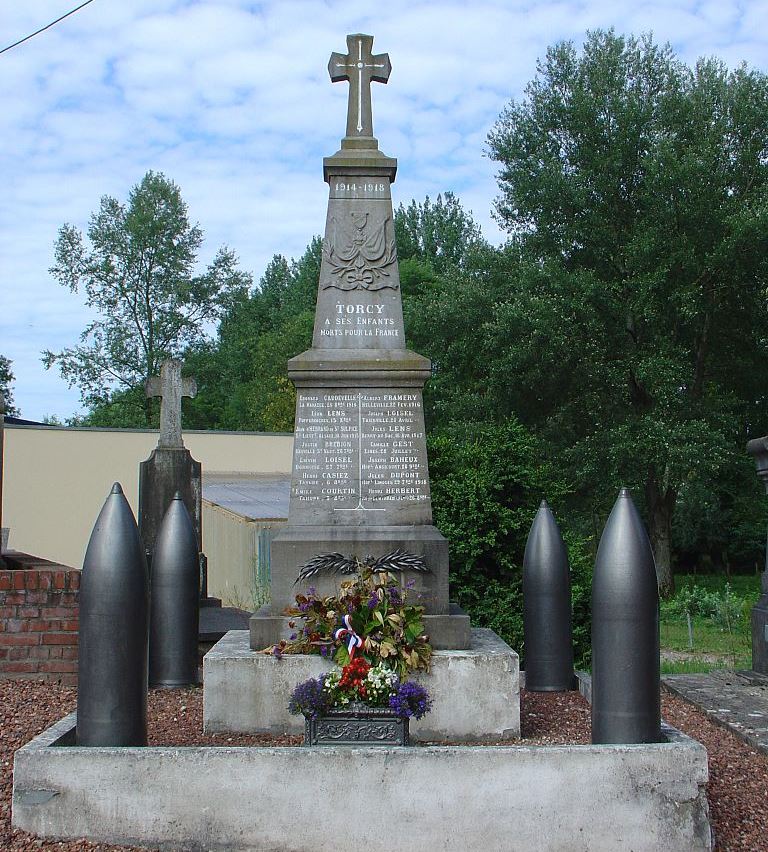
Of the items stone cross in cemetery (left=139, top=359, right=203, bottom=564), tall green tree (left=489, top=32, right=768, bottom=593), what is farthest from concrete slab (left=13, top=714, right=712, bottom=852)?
tall green tree (left=489, top=32, right=768, bottom=593)

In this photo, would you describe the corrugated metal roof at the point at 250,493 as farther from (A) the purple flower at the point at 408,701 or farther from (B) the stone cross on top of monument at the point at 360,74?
(A) the purple flower at the point at 408,701

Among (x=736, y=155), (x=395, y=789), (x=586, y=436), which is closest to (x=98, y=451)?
(x=586, y=436)

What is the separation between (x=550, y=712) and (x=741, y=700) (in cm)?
194

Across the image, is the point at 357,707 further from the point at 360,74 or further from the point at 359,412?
the point at 360,74

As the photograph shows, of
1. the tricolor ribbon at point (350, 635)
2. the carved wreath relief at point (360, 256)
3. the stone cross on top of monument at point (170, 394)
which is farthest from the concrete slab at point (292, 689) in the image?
the stone cross on top of monument at point (170, 394)

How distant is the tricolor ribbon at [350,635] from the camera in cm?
537

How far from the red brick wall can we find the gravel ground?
0.13 meters

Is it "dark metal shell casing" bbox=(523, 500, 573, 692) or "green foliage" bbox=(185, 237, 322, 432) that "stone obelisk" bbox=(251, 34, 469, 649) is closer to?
"dark metal shell casing" bbox=(523, 500, 573, 692)

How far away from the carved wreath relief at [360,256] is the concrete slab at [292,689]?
259 centimetres

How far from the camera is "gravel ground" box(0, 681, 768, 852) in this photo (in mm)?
4582

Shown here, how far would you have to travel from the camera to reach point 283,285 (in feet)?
174

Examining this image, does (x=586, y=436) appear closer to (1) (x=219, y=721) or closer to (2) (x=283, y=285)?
(1) (x=219, y=721)

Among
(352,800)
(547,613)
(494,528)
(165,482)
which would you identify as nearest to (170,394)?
(165,482)

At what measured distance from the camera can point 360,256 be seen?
6809 mm
